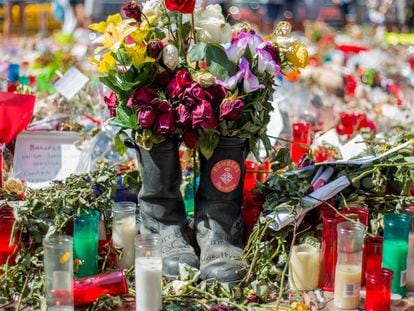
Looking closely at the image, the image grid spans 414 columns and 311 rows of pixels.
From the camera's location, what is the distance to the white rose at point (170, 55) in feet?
5.98

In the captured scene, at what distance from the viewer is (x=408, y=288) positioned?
1795 millimetres

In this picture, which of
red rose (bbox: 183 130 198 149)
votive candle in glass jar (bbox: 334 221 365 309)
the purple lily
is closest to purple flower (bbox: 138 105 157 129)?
red rose (bbox: 183 130 198 149)

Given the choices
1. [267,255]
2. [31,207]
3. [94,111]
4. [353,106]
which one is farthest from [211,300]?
[353,106]

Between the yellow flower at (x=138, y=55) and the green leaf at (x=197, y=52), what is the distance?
105 mm

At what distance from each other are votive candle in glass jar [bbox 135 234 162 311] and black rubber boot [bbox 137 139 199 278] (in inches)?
8.7

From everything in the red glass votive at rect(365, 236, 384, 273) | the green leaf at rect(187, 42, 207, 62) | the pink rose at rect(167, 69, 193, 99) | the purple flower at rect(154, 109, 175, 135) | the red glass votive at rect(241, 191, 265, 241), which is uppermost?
the green leaf at rect(187, 42, 207, 62)

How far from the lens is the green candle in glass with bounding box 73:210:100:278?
177 cm

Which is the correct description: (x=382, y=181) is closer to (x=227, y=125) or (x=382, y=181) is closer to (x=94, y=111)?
(x=227, y=125)

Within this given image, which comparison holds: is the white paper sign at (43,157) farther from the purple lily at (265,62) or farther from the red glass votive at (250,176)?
the purple lily at (265,62)

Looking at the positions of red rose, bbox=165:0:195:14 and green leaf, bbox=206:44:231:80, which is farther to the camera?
green leaf, bbox=206:44:231:80

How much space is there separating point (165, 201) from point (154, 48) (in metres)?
0.42

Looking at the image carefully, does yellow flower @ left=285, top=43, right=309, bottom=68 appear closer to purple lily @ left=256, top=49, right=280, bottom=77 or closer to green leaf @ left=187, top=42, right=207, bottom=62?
purple lily @ left=256, top=49, right=280, bottom=77

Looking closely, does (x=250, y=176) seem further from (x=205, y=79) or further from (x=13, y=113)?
(x=13, y=113)

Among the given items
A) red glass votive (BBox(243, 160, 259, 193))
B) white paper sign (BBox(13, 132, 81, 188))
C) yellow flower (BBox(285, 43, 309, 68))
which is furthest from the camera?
white paper sign (BBox(13, 132, 81, 188))
